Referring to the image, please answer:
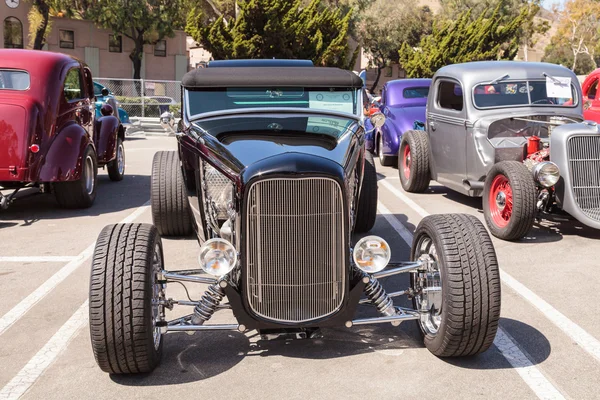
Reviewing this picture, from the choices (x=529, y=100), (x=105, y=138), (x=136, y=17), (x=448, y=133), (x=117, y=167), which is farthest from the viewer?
(x=136, y=17)

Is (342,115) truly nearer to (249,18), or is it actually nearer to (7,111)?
(7,111)

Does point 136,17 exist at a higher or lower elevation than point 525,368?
higher

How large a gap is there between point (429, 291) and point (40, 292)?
125 inches

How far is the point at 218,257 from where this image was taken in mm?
3785

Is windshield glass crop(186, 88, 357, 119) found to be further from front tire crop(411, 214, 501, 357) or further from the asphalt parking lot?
front tire crop(411, 214, 501, 357)

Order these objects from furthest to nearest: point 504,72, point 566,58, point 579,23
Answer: point 566,58 < point 579,23 < point 504,72

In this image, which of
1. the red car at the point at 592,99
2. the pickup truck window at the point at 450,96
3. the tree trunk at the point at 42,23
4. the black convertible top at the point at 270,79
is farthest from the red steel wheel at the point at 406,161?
the tree trunk at the point at 42,23

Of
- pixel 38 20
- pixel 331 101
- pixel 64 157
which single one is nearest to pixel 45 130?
pixel 64 157

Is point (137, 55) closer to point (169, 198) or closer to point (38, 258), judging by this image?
point (169, 198)

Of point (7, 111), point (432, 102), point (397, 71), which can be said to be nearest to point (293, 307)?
point (7, 111)

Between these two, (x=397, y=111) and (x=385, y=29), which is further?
(x=385, y=29)

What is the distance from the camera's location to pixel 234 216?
4.04m

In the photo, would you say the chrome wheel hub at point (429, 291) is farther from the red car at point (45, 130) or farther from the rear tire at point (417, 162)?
the rear tire at point (417, 162)

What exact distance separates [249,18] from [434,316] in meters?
22.8
